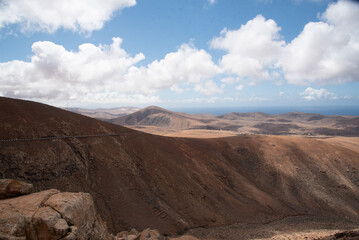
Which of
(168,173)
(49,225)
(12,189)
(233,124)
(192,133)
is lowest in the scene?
(192,133)

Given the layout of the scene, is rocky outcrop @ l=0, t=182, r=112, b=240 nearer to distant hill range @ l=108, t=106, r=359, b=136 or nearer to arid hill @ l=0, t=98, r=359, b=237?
arid hill @ l=0, t=98, r=359, b=237

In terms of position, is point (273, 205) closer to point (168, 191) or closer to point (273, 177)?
point (273, 177)

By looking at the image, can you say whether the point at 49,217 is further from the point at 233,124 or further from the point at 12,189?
the point at 233,124

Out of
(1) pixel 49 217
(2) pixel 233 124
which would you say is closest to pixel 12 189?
(1) pixel 49 217

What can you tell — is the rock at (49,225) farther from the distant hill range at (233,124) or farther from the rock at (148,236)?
the distant hill range at (233,124)

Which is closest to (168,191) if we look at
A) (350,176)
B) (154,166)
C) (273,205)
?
(154,166)

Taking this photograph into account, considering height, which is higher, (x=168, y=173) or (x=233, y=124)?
(x=233, y=124)

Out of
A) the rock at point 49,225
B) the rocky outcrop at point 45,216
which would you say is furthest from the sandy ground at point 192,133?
the rock at point 49,225
